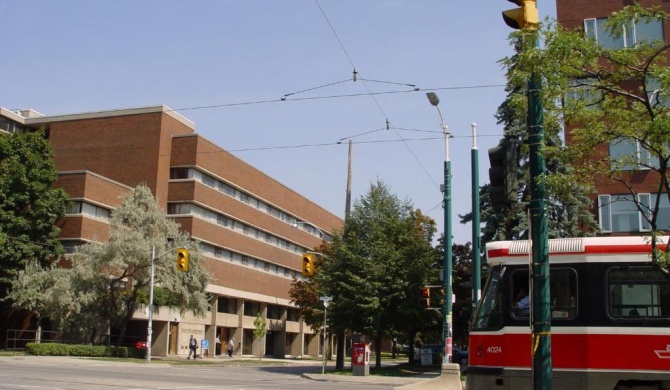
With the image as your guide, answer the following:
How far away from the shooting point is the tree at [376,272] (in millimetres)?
35469

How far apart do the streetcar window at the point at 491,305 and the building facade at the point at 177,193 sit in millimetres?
42620

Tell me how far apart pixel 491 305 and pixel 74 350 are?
123 feet

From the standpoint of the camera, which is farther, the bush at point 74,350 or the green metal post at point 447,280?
the bush at point 74,350

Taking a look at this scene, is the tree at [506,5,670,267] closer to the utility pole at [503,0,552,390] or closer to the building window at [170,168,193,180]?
the utility pole at [503,0,552,390]

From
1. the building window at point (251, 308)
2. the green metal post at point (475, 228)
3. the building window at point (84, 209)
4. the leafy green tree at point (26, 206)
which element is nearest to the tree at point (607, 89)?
the green metal post at point (475, 228)

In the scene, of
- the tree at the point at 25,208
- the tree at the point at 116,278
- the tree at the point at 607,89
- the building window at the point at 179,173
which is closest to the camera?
the tree at the point at 607,89

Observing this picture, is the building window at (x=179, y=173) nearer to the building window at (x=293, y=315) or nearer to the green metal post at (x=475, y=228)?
the building window at (x=293, y=315)

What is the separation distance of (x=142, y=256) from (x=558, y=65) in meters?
40.3

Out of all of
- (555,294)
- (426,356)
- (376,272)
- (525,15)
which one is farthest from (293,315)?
(525,15)

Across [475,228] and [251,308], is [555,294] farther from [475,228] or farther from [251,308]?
[251,308]

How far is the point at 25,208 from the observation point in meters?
50.6

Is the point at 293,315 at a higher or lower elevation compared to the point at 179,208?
lower

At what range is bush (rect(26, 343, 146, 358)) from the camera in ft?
141


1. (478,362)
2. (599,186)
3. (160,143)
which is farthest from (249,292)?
(478,362)
